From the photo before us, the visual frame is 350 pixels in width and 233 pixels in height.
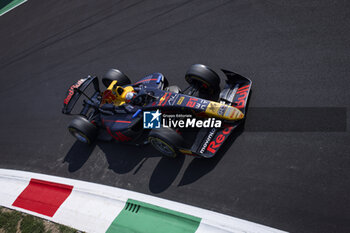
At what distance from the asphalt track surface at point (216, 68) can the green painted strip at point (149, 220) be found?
0.41 m

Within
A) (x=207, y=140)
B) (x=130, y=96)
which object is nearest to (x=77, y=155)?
(x=130, y=96)

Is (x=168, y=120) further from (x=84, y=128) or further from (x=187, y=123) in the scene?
(x=84, y=128)

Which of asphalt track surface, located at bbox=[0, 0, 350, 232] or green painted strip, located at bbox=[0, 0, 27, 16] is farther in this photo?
green painted strip, located at bbox=[0, 0, 27, 16]

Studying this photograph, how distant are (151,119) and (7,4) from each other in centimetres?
1472

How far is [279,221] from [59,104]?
797 cm

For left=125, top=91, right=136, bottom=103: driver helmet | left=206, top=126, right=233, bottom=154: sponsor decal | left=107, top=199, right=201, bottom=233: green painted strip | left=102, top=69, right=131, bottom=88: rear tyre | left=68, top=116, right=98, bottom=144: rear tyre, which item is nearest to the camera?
left=107, top=199, right=201, bottom=233: green painted strip

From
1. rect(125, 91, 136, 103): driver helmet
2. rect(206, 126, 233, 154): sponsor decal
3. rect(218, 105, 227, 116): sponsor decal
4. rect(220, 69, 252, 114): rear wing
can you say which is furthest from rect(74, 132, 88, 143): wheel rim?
rect(220, 69, 252, 114): rear wing

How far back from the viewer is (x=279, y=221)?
4.75 metres

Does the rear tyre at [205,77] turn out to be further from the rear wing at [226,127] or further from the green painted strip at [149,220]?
the green painted strip at [149,220]

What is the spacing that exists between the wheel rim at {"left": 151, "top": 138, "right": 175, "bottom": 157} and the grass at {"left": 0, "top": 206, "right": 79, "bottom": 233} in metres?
2.60

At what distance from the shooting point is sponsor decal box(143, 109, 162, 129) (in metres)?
6.48

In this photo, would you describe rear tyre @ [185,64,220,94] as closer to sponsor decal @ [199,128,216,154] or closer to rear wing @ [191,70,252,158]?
rear wing @ [191,70,252,158]

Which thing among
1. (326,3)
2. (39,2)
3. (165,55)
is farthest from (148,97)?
(39,2)

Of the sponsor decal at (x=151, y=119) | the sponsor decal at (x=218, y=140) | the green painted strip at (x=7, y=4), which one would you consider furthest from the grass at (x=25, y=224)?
the green painted strip at (x=7, y=4)
